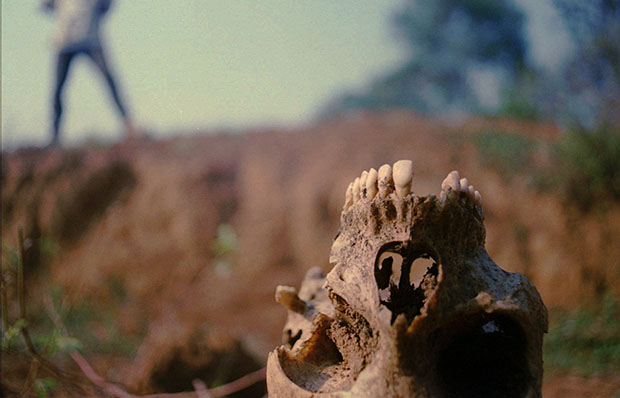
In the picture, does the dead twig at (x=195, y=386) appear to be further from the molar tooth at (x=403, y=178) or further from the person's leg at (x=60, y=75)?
the person's leg at (x=60, y=75)

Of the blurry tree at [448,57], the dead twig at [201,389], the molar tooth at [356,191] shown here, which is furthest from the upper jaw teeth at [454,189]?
the blurry tree at [448,57]

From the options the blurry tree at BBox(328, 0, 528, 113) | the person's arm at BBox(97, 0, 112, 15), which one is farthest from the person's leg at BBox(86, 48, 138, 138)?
the blurry tree at BBox(328, 0, 528, 113)

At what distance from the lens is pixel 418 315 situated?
→ 1178mm

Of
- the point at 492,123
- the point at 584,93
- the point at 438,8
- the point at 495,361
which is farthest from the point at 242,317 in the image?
the point at 438,8

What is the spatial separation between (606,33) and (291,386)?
4792mm

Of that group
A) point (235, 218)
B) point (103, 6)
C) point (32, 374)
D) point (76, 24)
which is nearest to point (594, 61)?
point (235, 218)

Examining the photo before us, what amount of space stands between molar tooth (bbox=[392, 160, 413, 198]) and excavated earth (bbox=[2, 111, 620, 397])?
305cm

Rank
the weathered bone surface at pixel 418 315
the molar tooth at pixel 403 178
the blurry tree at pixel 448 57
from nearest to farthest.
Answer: the weathered bone surface at pixel 418 315
the molar tooth at pixel 403 178
the blurry tree at pixel 448 57

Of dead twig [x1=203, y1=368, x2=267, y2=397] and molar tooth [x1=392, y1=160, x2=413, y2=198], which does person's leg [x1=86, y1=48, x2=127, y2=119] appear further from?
molar tooth [x1=392, y1=160, x2=413, y2=198]

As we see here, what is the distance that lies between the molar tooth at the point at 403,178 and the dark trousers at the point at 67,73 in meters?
4.33

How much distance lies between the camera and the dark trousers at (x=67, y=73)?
4.57 metres

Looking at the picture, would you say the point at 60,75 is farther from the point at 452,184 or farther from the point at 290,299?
the point at 452,184

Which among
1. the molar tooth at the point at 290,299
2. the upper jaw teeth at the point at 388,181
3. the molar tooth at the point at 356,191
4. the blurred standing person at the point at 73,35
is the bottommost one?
the molar tooth at the point at 290,299

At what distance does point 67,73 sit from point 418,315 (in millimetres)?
4574
